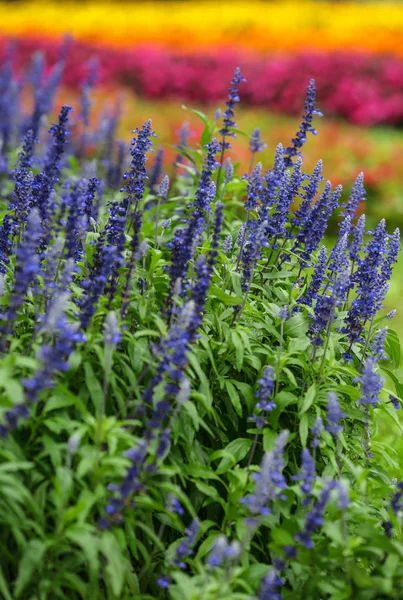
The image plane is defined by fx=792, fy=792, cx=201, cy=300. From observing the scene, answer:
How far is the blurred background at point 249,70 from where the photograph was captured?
1102 cm

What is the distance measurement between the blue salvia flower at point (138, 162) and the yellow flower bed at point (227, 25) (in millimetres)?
15214

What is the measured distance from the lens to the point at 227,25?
2167cm

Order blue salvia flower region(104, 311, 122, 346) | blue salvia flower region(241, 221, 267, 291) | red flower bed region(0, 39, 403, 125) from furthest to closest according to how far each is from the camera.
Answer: red flower bed region(0, 39, 403, 125)
blue salvia flower region(241, 221, 267, 291)
blue salvia flower region(104, 311, 122, 346)

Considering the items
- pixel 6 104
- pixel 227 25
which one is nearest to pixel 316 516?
pixel 6 104

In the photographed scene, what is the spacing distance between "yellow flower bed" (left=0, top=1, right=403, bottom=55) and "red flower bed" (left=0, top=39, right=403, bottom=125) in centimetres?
203

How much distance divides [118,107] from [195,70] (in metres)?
8.82

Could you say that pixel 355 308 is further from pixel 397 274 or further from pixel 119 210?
pixel 397 274

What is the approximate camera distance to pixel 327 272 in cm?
369

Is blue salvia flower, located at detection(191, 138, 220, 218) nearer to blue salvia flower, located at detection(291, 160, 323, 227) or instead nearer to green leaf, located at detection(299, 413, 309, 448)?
blue salvia flower, located at detection(291, 160, 323, 227)

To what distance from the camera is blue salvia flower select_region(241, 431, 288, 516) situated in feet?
7.41

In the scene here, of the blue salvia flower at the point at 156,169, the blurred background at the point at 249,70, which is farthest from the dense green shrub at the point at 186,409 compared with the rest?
the blurred background at the point at 249,70

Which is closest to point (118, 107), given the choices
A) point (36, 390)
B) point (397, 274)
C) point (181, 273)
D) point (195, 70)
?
point (397, 274)

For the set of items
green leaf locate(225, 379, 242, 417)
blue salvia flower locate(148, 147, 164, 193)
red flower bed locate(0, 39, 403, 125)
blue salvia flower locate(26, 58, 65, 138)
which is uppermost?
red flower bed locate(0, 39, 403, 125)

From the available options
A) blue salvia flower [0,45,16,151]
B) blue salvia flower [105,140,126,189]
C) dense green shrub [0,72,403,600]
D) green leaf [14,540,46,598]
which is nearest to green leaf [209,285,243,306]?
dense green shrub [0,72,403,600]
